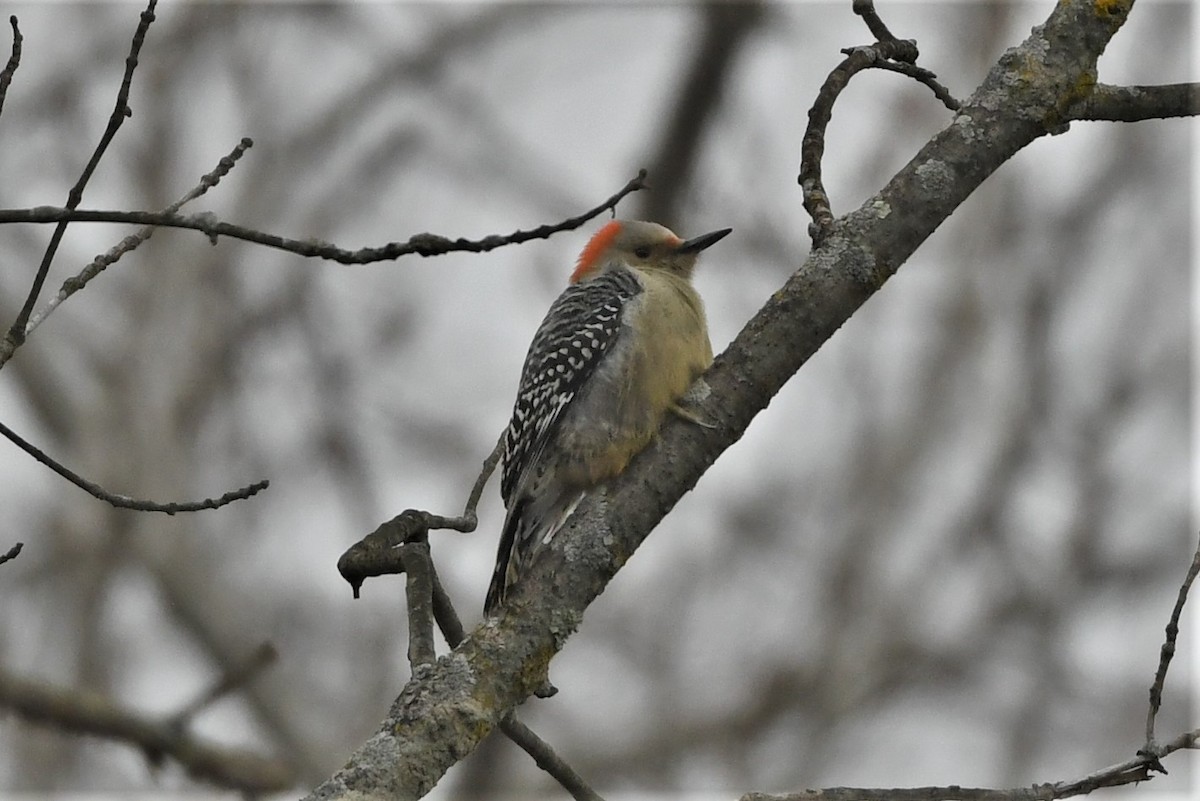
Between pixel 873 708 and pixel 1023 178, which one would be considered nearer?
pixel 873 708

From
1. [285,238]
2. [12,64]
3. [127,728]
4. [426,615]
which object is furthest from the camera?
[127,728]

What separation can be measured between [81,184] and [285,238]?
46 centimetres

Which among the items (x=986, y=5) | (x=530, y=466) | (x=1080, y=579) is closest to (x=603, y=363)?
(x=530, y=466)

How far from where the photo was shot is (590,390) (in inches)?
226

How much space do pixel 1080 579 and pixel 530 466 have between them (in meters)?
9.07

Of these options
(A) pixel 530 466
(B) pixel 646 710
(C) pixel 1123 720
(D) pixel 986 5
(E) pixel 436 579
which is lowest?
(E) pixel 436 579

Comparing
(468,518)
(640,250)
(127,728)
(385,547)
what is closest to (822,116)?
(468,518)

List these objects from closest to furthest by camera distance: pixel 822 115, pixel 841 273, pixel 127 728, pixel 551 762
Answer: pixel 551 762 < pixel 841 273 < pixel 822 115 < pixel 127 728

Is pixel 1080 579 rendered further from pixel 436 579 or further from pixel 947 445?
pixel 436 579

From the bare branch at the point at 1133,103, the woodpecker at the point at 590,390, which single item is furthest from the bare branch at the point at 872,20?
the woodpecker at the point at 590,390

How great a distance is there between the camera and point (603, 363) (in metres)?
5.81

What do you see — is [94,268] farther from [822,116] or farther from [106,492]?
[822,116]

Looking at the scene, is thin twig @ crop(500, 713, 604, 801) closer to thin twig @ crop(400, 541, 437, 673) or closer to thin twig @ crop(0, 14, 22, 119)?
thin twig @ crop(400, 541, 437, 673)

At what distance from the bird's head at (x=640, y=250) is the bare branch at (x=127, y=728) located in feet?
9.26
